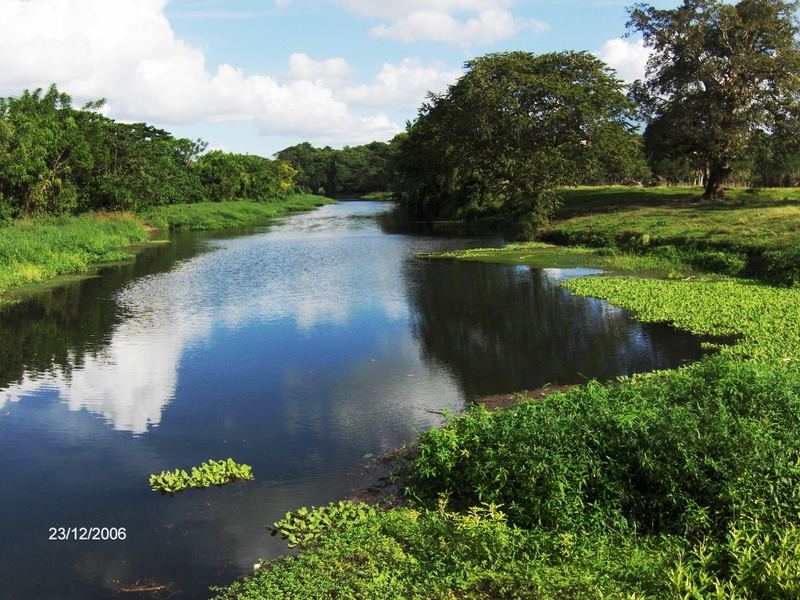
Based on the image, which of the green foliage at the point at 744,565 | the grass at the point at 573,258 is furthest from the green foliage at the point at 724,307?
the green foliage at the point at 744,565

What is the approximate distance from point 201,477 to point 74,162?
40.8 m

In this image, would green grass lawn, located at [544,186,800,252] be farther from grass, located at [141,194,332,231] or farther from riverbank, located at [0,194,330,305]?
grass, located at [141,194,332,231]

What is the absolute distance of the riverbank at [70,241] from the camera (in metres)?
26.3

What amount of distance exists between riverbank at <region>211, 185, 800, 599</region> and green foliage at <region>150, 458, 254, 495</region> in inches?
61.4

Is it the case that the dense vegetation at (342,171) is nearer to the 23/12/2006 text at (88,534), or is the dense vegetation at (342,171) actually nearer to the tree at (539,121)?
the tree at (539,121)

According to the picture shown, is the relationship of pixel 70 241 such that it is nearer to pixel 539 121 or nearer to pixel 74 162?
pixel 74 162

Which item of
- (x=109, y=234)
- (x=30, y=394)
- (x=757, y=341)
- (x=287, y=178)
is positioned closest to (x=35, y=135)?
(x=109, y=234)

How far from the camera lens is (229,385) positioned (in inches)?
521

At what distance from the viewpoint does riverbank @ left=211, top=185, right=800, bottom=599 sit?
5.78 m

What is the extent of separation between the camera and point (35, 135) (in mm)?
37438

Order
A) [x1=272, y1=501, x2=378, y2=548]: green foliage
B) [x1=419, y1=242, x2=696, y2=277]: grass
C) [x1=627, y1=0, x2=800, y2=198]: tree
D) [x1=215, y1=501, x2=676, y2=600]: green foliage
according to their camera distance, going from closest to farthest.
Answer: [x1=215, y1=501, x2=676, y2=600]: green foliage < [x1=272, y1=501, x2=378, y2=548]: green foliage < [x1=419, y1=242, x2=696, y2=277]: grass < [x1=627, y1=0, x2=800, y2=198]: tree

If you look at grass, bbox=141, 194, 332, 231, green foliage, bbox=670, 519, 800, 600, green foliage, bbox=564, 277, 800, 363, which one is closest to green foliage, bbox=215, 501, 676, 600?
green foliage, bbox=670, 519, 800, 600

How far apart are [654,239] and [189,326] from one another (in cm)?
1987

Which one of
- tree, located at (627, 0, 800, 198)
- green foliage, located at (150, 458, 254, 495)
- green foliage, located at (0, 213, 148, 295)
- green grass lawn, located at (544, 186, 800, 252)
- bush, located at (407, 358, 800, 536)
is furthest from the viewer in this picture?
tree, located at (627, 0, 800, 198)
